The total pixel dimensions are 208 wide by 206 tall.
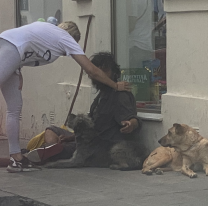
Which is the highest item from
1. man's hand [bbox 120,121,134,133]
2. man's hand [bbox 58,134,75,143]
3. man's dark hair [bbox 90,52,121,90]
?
man's dark hair [bbox 90,52,121,90]

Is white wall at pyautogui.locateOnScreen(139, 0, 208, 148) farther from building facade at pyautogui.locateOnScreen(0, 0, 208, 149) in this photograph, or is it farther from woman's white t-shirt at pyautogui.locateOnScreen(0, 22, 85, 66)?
woman's white t-shirt at pyautogui.locateOnScreen(0, 22, 85, 66)

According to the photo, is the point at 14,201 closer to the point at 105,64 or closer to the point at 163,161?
the point at 163,161

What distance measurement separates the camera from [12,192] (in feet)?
19.2

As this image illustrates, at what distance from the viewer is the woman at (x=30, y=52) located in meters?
6.60

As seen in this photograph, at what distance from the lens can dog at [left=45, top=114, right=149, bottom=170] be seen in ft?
23.0

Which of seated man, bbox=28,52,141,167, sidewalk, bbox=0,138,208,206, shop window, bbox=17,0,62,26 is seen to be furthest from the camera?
shop window, bbox=17,0,62,26

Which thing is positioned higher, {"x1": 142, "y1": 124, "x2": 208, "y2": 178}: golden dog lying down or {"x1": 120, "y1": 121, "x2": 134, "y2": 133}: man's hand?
{"x1": 120, "y1": 121, "x2": 134, "y2": 133}: man's hand

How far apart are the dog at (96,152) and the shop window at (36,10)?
3.05m

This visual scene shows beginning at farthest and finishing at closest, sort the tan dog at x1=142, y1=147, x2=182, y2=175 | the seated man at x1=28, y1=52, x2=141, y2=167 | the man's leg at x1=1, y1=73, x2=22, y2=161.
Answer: the seated man at x1=28, y1=52, x2=141, y2=167 → the man's leg at x1=1, y1=73, x2=22, y2=161 → the tan dog at x1=142, y1=147, x2=182, y2=175

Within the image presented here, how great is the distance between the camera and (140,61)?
27.1 feet

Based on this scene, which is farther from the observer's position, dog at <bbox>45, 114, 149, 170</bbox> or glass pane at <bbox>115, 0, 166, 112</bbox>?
glass pane at <bbox>115, 0, 166, 112</bbox>

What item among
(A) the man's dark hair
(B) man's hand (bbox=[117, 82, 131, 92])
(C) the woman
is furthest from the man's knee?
(B) man's hand (bbox=[117, 82, 131, 92])

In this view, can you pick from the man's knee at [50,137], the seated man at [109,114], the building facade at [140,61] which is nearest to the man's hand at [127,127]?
the seated man at [109,114]

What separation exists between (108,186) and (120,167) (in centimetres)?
96
